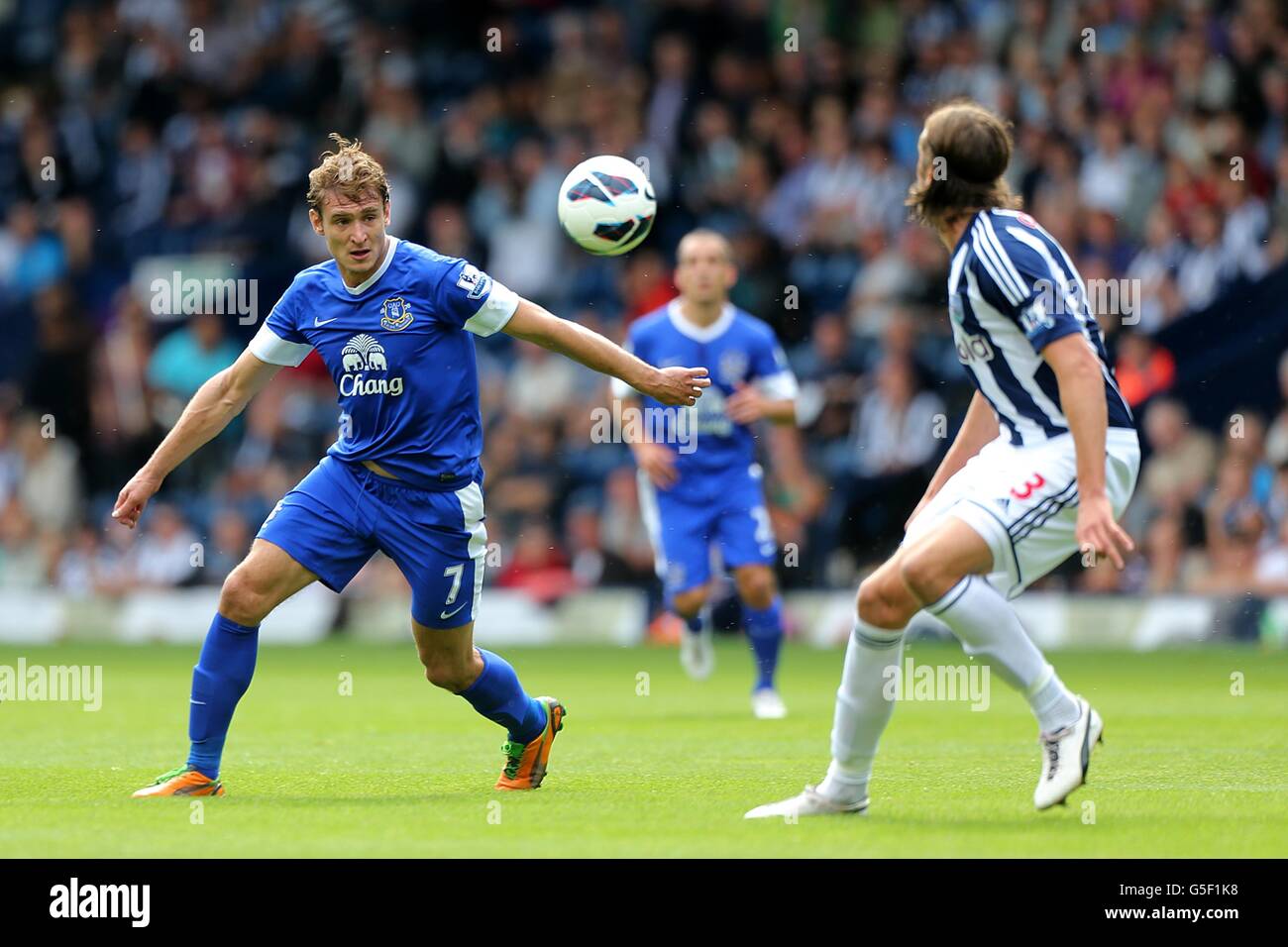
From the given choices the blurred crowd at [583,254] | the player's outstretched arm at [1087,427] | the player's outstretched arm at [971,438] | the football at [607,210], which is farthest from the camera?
the blurred crowd at [583,254]

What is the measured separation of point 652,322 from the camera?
515 inches

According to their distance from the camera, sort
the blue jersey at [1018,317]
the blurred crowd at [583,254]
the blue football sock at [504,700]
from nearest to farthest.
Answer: the blue jersey at [1018,317], the blue football sock at [504,700], the blurred crowd at [583,254]

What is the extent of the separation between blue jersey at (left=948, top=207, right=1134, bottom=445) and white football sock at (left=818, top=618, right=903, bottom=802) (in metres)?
0.87

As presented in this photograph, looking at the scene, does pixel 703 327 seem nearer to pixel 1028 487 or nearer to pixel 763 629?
pixel 763 629

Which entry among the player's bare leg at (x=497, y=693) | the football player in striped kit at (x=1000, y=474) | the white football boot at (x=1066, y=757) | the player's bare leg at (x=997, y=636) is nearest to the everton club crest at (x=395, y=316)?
the player's bare leg at (x=497, y=693)

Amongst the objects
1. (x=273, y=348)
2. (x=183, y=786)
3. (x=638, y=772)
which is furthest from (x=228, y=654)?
(x=638, y=772)

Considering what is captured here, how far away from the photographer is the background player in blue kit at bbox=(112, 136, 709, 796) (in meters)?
7.75

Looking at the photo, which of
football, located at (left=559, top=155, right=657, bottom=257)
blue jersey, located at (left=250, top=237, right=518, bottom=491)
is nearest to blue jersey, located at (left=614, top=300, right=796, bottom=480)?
football, located at (left=559, top=155, right=657, bottom=257)

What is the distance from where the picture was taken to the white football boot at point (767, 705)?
11.8m

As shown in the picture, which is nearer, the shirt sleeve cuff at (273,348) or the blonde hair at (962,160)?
the blonde hair at (962,160)

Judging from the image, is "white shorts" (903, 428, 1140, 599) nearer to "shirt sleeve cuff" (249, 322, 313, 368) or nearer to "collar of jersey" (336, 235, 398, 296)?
"collar of jersey" (336, 235, 398, 296)

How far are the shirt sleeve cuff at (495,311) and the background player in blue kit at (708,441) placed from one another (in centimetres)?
479

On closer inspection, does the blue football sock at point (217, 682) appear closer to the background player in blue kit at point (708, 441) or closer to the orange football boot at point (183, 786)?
the orange football boot at point (183, 786)
